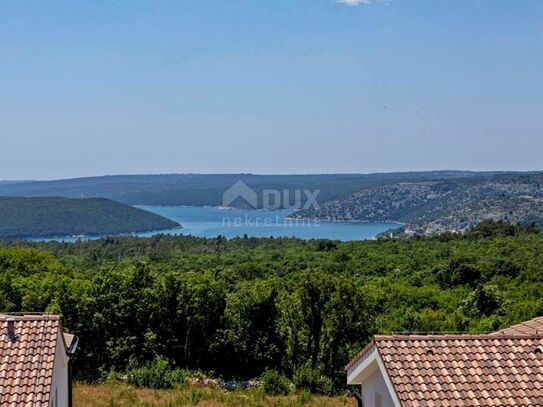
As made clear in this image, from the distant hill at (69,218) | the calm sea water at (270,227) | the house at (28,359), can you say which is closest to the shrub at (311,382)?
the house at (28,359)

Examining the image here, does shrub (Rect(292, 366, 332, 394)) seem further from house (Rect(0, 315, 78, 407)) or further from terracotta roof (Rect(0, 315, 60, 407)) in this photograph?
terracotta roof (Rect(0, 315, 60, 407))

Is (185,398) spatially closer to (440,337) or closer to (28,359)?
(28,359)

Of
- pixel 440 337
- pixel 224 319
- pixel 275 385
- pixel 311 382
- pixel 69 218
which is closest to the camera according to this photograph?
pixel 440 337

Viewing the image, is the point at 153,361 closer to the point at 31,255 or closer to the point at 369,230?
the point at 31,255

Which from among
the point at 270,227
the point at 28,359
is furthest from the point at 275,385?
the point at 270,227

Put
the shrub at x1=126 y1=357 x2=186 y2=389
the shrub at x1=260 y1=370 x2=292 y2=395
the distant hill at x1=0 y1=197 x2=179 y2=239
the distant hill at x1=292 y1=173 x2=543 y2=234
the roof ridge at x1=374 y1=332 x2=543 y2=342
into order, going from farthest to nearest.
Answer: the distant hill at x1=0 y1=197 x2=179 y2=239
the distant hill at x1=292 y1=173 x2=543 y2=234
the shrub at x1=126 y1=357 x2=186 y2=389
the shrub at x1=260 y1=370 x2=292 y2=395
the roof ridge at x1=374 y1=332 x2=543 y2=342

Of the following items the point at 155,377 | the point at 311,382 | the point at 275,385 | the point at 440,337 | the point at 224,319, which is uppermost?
the point at 440,337

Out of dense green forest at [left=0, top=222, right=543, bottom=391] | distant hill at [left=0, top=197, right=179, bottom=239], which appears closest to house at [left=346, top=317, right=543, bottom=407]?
dense green forest at [left=0, top=222, right=543, bottom=391]

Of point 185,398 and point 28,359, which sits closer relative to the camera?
point 28,359
